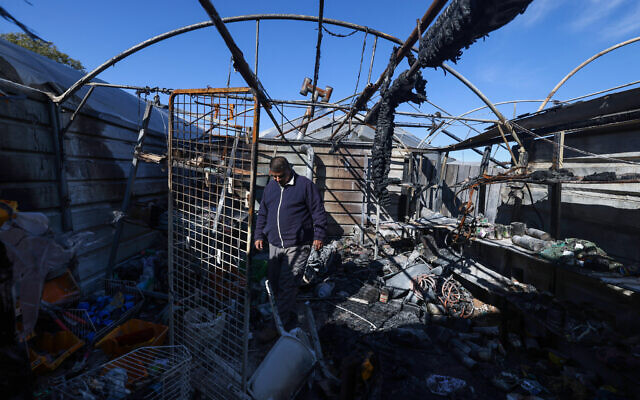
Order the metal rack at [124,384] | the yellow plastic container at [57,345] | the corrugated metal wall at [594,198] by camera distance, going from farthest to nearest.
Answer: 1. the corrugated metal wall at [594,198]
2. the yellow plastic container at [57,345]
3. the metal rack at [124,384]

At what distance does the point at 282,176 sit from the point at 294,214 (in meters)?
0.54

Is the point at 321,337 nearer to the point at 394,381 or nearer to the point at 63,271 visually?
the point at 394,381

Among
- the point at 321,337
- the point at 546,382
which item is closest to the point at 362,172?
the point at 321,337

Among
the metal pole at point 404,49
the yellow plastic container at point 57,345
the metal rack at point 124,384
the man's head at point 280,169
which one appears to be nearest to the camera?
the metal rack at point 124,384

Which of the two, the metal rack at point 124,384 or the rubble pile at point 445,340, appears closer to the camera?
the metal rack at point 124,384

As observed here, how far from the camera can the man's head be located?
11.0ft

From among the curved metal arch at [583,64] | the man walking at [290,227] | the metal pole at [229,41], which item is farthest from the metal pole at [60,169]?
the curved metal arch at [583,64]

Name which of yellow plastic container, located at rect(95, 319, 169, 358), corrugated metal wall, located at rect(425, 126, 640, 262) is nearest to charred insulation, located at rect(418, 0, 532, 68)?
corrugated metal wall, located at rect(425, 126, 640, 262)

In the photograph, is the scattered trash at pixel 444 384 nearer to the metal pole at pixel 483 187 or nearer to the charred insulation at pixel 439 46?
the charred insulation at pixel 439 46

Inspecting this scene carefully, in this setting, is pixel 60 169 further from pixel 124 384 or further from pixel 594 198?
Result: pixel 594 198

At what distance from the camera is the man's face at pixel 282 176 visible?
341 centimetres

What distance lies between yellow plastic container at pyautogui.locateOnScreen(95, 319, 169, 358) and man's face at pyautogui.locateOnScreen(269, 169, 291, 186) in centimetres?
227

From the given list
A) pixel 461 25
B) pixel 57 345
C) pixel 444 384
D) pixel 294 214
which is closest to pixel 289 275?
pixel 294 214

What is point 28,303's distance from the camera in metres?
2.05
